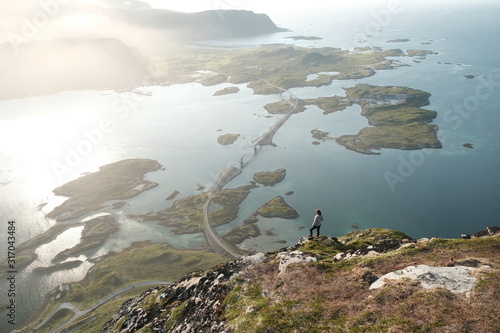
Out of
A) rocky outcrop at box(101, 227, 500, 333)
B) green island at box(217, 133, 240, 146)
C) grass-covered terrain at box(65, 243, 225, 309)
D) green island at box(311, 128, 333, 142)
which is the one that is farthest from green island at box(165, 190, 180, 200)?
rocky outcrop at box(101, 227, 500, 333)

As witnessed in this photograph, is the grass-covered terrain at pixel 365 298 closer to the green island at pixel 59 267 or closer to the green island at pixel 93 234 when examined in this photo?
the green island at pixel 59 267

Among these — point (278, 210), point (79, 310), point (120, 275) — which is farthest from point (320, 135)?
point (79, 310)

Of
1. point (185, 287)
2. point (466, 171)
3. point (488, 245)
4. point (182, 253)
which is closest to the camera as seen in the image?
point (488, 245)

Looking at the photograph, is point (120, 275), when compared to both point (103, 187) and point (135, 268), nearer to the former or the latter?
point (135, 268)

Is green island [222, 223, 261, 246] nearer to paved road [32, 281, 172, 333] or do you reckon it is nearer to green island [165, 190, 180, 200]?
paved road [32, 281, 172, 333]

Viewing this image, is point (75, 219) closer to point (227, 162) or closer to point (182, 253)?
point (182, 253)

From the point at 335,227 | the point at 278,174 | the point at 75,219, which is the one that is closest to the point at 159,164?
the point at 75,219
